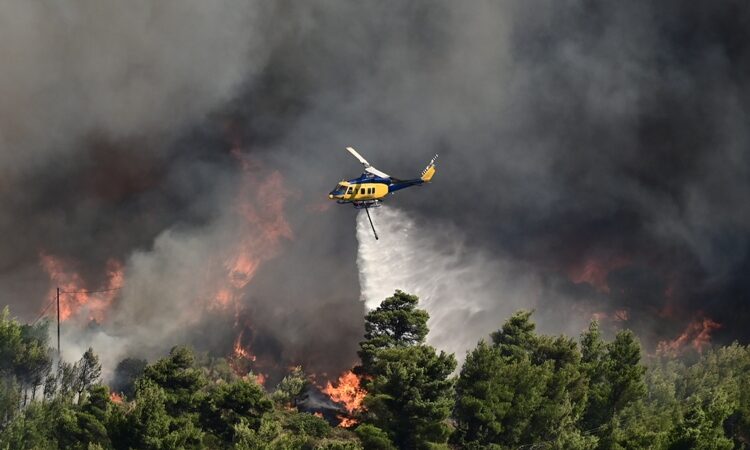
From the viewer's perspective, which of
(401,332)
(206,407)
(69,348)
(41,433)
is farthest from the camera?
(69,348)

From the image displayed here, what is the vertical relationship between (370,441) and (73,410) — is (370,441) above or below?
below

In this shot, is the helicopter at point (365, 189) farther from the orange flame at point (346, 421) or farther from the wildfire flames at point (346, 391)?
the wildfire flames at point (346, 391)

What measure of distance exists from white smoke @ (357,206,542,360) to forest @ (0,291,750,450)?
4069 centimetres

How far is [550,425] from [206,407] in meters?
37.4

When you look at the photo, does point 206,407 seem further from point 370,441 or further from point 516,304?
point 516,304

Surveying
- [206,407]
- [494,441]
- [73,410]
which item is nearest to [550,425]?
[494,441]

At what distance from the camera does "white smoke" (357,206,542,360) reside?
159125 millimetres

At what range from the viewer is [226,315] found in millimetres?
186125

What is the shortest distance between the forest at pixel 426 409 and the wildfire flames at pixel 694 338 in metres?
54.8

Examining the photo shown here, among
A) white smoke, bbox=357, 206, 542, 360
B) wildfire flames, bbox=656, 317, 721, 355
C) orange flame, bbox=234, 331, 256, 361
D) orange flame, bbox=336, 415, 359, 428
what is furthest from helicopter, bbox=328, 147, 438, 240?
wildfire flames, bbox=656, 317, 721, 355

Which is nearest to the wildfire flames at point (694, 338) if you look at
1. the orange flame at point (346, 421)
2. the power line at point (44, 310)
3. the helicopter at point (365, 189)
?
the orange flame at point (346, 421)

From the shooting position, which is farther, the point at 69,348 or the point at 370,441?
the point at 69,348

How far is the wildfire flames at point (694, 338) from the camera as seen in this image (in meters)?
176

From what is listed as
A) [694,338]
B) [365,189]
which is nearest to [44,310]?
[365,189]
